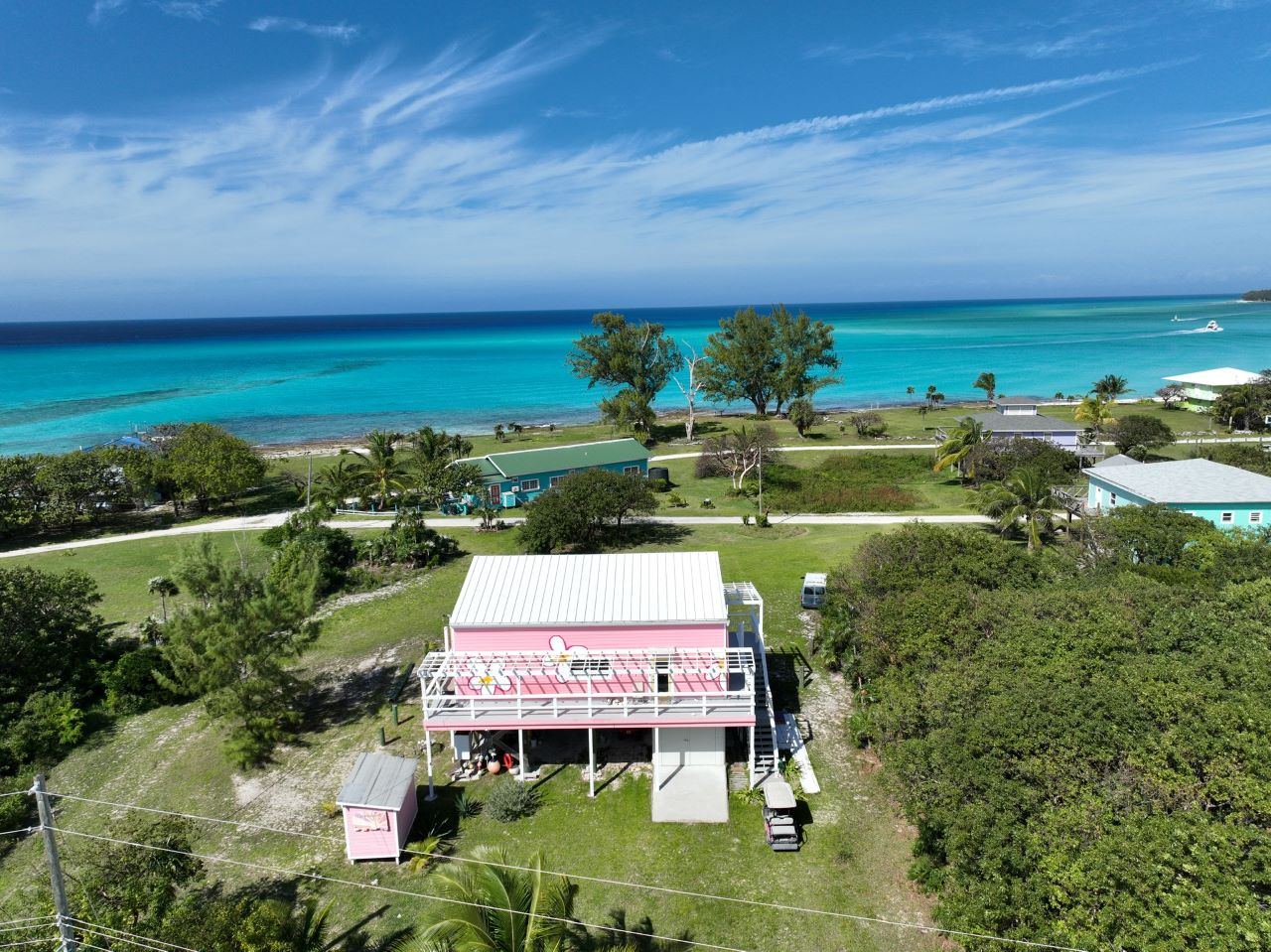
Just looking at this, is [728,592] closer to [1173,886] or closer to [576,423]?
[1173,886]

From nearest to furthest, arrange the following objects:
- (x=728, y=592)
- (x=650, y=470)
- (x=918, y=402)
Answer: (x=728, y=592) < (x=650, y=470) < (x=918, y=402)

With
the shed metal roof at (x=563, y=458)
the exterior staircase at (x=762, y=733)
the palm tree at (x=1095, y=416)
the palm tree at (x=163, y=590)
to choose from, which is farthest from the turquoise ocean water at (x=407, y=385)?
the exterior staircase at (x=762, y=733)

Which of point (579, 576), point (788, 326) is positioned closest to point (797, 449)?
point (788, 326)

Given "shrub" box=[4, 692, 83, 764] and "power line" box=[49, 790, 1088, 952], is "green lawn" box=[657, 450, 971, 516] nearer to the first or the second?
"shrub" box=[4, 692, 83, 764]

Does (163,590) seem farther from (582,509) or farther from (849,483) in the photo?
(849,483)

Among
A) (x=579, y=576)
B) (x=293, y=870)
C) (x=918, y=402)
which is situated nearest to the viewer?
(x=293, y=870)

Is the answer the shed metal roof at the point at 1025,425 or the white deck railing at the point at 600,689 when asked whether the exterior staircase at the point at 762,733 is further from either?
the shed metal roof at the point at 1025,425

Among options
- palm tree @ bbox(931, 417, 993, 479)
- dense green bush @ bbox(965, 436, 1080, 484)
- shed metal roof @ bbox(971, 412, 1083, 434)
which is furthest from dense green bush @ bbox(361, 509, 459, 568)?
shed metal roof @ bbox(971, 412, 1083, 434)
